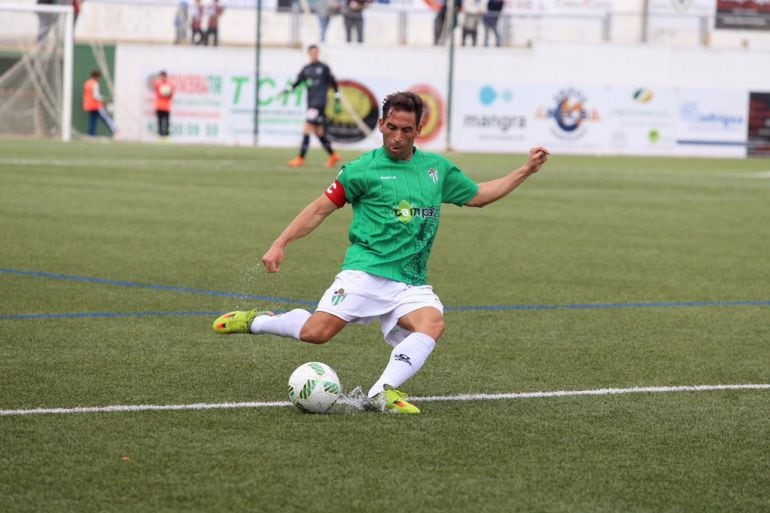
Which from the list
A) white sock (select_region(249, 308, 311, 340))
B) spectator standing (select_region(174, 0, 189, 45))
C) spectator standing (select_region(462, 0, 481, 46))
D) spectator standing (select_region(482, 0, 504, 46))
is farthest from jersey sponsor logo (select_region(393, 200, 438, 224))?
spectator standing (select_region(462, 0, 481, 46))

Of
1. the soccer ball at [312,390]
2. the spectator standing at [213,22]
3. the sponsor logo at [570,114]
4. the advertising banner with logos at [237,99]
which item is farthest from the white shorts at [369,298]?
the spectator standing at [213,22]

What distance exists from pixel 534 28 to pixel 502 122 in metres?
3.53

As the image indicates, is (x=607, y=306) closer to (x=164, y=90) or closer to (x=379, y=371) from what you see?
(x=379, y=371)

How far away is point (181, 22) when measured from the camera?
38.9 m

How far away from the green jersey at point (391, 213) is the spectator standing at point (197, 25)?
107 ft

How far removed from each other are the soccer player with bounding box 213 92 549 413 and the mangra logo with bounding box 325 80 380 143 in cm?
3110

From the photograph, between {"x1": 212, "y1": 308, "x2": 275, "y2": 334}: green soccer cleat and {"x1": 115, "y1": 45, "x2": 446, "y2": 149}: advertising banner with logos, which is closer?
{"x1": 212, "y1": 308, "x2": 275, "y2": 334}: green soccer cleat

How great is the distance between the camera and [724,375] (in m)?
7.45

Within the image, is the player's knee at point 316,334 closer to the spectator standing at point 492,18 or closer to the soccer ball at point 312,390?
the soccer ball at point 312,390

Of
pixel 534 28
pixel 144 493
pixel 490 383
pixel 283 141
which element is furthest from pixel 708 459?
pixel 534 28

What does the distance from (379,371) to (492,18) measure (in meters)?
33.6

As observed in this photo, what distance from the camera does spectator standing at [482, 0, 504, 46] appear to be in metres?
39.7

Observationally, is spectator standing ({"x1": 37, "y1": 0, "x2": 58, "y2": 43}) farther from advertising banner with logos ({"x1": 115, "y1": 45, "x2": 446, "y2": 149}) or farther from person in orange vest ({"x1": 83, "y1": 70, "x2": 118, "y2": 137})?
advertising banner with logos ({"x1": 115, "y1": 45, "x2": 446, "y2": 149})

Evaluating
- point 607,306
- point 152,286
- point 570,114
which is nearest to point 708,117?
point 570,114
